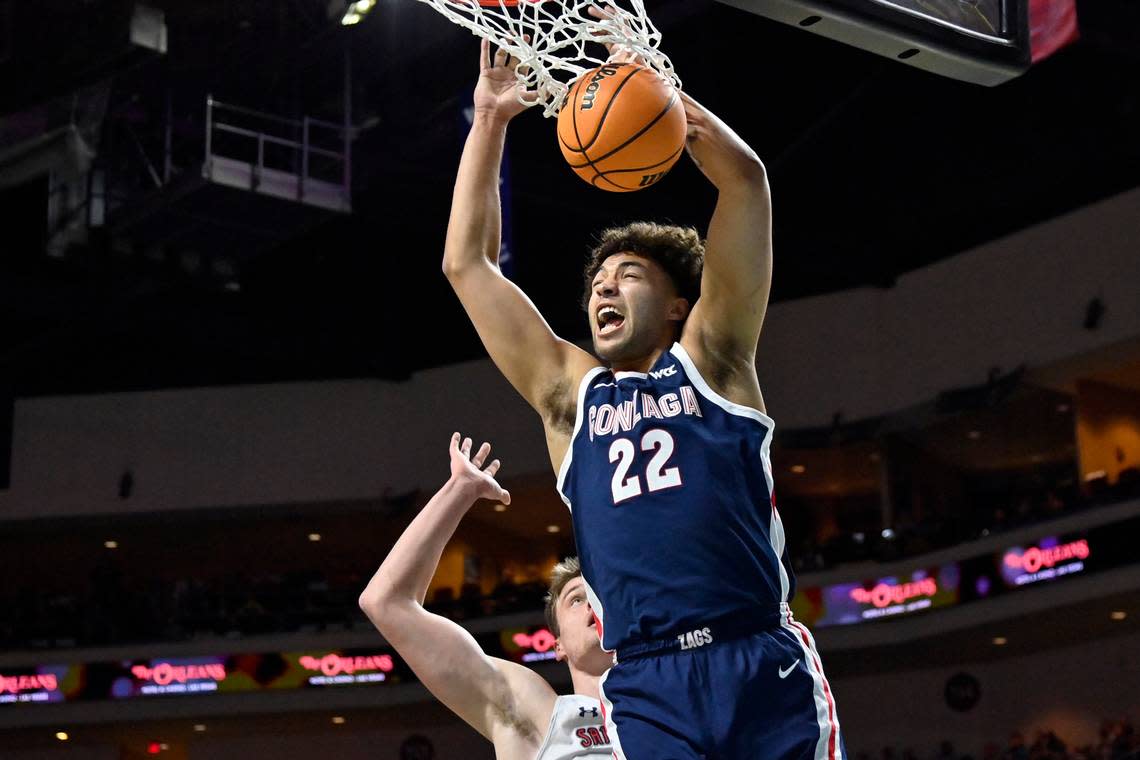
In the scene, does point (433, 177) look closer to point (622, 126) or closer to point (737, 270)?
point (622, 126)

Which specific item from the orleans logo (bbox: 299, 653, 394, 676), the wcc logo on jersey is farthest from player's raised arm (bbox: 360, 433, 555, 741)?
the orleans logo (bbox: 299, 653, 394, 676)

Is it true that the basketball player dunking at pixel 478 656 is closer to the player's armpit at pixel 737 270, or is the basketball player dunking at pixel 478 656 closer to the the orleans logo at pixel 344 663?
the player's armpit at pixel 737 270

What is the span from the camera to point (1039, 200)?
22.2 m

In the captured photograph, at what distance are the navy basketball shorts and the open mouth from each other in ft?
2.56

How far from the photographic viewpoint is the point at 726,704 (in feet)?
10.8

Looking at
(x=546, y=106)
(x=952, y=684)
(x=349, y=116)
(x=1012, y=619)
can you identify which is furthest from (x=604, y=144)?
(x=952, y=684)

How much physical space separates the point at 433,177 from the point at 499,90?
1622cm

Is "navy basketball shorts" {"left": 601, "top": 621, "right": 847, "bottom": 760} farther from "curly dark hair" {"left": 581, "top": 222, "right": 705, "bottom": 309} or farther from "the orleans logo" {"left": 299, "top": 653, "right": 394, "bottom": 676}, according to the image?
"the orleans logo" {"left": 299, "top": 653, "right": 394, "bottom": 676}

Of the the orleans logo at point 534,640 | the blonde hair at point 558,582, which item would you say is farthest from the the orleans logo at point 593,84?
the the orleans logo at point 534,640

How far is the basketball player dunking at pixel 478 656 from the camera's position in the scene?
162 inches

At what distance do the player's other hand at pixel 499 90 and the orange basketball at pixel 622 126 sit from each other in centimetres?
14

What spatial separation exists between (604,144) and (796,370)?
20.3m

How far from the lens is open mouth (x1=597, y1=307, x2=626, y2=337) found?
12.0ft

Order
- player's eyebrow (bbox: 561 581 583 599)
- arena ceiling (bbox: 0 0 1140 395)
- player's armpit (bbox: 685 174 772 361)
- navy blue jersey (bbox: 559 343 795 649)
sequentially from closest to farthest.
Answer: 1. navy blue jersey (bbox: 559 343 795 649)
2. player's armpit (bbox: 685 174 772 361)
3. player's eyebrow (bbox: 561 581 583 599)
4. arena ceiling (bbox: 0 0 1140 395)
